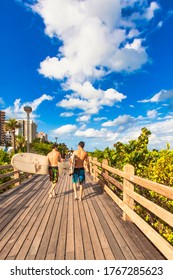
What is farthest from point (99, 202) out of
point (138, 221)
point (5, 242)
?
point (5, 242)

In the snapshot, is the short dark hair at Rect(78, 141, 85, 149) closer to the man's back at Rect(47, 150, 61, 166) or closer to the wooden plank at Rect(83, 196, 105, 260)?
the man's back at Rect(47, 150, 61, 166)

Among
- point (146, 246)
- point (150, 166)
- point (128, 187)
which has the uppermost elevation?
point (150, 166)

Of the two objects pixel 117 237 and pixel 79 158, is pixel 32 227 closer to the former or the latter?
pixel 117 237

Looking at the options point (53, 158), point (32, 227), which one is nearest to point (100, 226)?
point (32, 227)

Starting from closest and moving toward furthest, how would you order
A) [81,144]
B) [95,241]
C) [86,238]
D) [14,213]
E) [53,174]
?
[95,241]
[86,238]
[14,213]
[81,144]
[53,174]

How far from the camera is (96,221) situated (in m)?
5.23

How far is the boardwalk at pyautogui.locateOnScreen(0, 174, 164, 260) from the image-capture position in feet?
11.7

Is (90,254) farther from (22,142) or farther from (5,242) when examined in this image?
(22,142)

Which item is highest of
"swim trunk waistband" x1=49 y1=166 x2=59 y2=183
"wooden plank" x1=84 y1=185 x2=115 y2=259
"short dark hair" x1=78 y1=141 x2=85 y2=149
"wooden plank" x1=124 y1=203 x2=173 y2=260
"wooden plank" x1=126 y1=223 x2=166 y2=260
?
"short dark hair" x1=78 y1=141 x2=85 y2=149

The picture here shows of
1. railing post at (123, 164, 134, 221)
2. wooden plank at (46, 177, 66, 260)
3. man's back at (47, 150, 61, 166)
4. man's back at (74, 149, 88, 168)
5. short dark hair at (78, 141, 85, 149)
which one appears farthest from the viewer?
man's back at (47, 150, 61, 166)

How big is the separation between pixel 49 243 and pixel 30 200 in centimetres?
361

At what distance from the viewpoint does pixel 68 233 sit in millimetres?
4449

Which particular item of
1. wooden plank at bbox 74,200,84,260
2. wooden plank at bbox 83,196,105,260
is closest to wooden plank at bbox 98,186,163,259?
wooden plank at bbox 83,196,105,260

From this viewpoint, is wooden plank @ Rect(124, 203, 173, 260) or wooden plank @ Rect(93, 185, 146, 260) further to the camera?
wooden plank @ Rect(93, 185, 146, 260)
